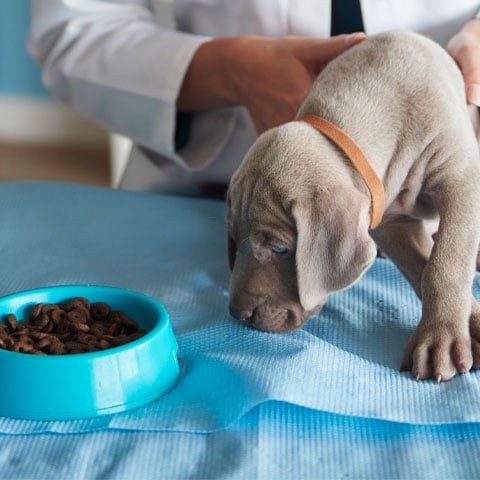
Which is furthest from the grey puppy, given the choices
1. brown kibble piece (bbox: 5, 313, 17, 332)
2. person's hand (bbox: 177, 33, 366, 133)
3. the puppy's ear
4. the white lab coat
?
the white lab coat

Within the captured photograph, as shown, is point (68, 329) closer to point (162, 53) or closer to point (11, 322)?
point (11, 322)

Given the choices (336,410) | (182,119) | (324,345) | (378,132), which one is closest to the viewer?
(336,410)

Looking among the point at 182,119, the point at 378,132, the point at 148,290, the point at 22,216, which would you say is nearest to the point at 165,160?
the point at 182,119

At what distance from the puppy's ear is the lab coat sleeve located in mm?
617

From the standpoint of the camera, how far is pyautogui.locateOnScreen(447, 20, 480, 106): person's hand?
1.31m

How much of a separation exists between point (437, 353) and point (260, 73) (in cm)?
63

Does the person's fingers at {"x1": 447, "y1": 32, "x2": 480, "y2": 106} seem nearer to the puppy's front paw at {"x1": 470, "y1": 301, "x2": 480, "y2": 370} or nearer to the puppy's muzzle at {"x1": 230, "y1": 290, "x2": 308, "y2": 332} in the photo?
the puppy's front paw at {"x1": 470, "y1": 301, "x2": 480, "y2": 370}

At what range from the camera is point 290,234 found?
3.57ft

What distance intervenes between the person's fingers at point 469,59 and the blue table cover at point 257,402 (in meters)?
0.26

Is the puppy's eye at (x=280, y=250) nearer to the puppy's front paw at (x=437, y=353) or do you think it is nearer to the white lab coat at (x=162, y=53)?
the puppy's front paw at (x=437, y=353)

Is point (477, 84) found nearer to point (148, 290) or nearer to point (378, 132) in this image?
point (378, 132)

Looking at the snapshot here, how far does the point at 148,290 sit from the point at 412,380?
39 centimetres

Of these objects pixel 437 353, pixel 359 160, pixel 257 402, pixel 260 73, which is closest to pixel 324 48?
pixel 260 73

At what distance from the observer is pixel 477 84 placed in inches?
51.5
